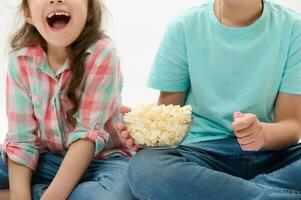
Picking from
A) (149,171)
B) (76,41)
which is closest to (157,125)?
(149,171)

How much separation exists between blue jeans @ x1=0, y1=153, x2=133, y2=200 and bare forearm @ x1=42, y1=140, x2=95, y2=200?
19mm

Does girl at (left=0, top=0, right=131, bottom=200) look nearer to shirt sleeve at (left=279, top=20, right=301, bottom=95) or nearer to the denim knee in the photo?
the denim knee

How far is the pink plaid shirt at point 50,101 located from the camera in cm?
105

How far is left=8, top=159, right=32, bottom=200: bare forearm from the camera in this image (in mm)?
1019

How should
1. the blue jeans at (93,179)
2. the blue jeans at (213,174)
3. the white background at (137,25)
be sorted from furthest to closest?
the white background at (137,25) → the blue jeans at (93,179) → the blue jeans at (213,174)

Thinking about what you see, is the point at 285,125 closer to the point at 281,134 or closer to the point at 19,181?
Answer: the point at 281,134

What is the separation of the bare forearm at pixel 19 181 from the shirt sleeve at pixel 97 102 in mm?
107

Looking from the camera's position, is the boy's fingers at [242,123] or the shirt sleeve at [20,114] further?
the shirt sleeve at [20,114]

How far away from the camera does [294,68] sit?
3.34ft

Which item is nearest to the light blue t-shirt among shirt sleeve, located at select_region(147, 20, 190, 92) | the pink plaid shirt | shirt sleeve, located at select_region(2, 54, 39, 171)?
shirt sleeve, located at select_region(147, 20, 190, 92)

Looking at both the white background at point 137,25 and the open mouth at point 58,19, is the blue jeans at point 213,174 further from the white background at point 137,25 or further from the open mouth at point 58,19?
the white background at point 137,25

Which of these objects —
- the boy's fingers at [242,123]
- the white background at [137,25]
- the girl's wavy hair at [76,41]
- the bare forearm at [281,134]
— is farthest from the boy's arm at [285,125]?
the white background at [137,25]

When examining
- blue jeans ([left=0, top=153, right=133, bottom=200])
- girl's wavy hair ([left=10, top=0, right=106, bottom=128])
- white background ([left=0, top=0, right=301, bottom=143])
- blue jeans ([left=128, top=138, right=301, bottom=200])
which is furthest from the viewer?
white background ([left=0, top=0, right=301, bottom=143])

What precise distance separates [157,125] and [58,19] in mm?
335
